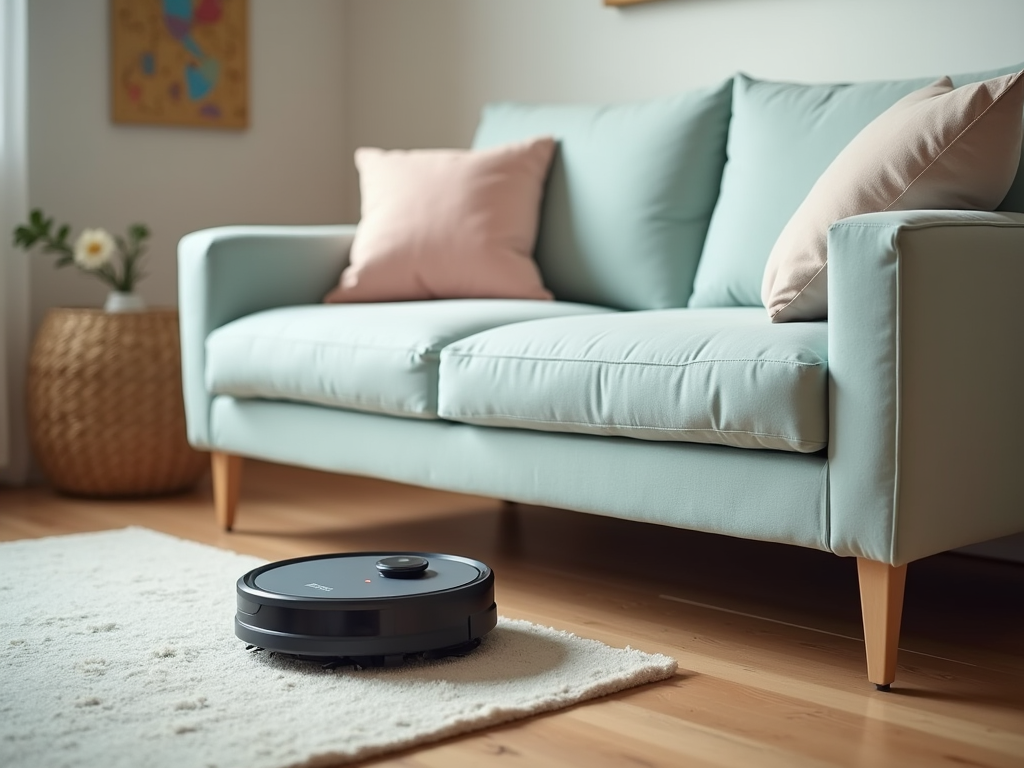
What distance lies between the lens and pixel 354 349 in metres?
2.42

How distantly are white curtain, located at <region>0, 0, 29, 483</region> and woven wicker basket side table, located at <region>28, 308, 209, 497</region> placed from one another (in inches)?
5.0

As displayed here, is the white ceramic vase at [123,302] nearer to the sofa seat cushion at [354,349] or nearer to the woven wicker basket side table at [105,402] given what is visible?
the woven wicker basket side table at [105,402]

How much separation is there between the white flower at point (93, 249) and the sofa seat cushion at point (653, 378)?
1.41m

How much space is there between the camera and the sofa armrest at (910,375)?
65.4 inches

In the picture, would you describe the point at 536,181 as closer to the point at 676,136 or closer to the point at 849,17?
the point at 676,136

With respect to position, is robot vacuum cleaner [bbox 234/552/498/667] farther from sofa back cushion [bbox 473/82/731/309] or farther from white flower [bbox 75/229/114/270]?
white flower [bbox 75/229/114/270]

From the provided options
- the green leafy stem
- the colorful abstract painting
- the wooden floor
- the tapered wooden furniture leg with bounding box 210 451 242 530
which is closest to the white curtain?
the green leafy stem

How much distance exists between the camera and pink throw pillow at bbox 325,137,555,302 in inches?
113

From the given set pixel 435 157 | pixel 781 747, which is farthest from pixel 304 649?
pixel 435 157

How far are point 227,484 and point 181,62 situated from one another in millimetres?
1504

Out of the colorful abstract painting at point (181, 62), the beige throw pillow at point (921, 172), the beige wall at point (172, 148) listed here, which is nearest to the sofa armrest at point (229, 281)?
the beige wall at point (172, 148)

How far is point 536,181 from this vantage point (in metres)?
2.93

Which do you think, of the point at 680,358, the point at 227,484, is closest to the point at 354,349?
the point at 227,484

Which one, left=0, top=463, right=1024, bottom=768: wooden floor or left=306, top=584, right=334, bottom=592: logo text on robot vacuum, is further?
left=306, top=584, right=334, bottom=592: logo text on robot vacuum
